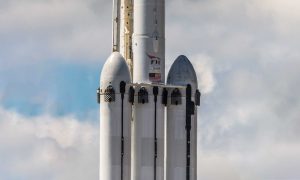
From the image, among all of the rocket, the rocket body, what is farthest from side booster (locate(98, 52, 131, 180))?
the rocket body

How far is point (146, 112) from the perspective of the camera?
143000 millimetres

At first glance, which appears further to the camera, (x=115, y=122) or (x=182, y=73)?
(x=182, y=73)

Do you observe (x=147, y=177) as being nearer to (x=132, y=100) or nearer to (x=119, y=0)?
(x=132, y=100)

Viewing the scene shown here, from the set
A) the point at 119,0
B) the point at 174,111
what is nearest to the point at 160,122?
the point at 174,111

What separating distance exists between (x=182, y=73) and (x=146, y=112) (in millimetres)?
5332

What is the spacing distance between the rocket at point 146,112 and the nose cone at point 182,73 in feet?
0.28

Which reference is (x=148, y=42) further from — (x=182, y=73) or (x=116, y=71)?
(x=182, y=73)

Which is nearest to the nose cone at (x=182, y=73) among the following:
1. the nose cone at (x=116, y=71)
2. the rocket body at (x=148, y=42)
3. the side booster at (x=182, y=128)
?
the side booster at (x=182, y=128)

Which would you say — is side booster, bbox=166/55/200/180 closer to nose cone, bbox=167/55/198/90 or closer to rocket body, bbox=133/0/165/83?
nose cone, bbox=167/55/198/90

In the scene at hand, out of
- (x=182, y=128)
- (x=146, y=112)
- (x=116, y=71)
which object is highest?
(x=116, y=71)

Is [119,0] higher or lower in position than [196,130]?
higher

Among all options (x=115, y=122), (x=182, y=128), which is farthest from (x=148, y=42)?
(x=182, y=128)

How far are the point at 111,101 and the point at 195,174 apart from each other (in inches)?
376

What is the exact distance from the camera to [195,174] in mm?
144625
